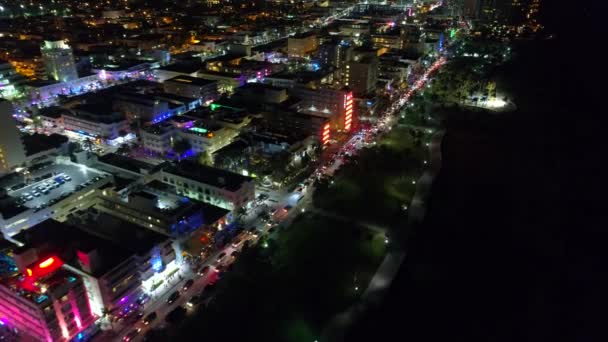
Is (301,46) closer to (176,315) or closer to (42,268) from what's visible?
(176,315)

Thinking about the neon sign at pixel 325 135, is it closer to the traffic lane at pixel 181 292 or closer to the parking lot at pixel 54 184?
the traffic lane at pixel 181 292

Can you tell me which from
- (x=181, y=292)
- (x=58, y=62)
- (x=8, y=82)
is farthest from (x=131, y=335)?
(x=58, y=62)

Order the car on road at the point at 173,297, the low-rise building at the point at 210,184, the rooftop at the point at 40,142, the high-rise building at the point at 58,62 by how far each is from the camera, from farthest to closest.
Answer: the high-rise building at the point at 58,62 < the rooftop at the point at 40,142 < the low-rise building at the point at 210,184 < the car on road at the point at 173,297

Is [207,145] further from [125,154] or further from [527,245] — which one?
[527,245]

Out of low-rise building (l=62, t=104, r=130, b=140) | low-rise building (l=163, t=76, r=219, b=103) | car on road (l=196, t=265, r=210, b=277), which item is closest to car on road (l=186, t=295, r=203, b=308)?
car on road (l=196, t=265, r=210, b=277)

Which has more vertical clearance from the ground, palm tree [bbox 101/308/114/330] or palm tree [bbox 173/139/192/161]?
palm tree [bbox 173/139/192/161]

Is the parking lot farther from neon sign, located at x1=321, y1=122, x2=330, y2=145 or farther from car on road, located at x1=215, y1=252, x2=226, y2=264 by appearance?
neon sign, located at x1=321, y1=122, x2=330, y2=145

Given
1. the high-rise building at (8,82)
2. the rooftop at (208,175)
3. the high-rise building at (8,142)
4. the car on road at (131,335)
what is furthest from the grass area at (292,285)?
the high-rise building at (8,82)

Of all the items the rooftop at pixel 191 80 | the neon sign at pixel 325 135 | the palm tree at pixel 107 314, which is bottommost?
the palm tree at pixel 107 314
